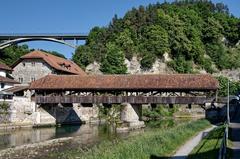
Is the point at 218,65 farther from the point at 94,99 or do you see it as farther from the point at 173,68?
the point at 94,99

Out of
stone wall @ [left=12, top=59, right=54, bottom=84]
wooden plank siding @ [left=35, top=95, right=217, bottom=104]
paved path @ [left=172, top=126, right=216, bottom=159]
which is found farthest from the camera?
stone wall @ [left=12, top=59, right=54, bottom=84]

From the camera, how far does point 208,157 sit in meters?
18.8

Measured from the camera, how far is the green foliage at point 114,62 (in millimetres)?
76500

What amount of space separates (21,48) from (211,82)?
5028 centimetres

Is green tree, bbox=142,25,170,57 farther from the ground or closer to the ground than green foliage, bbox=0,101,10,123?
farther from the ground

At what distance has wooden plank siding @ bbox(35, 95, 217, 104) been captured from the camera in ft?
160

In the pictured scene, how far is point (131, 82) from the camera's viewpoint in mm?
50188

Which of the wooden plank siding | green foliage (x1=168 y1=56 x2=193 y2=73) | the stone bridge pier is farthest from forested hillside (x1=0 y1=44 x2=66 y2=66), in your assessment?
the stone bridge pier

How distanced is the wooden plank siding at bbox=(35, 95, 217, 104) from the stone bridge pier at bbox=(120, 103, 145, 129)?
2.88 feet

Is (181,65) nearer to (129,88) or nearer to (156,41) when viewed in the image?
(156,41)

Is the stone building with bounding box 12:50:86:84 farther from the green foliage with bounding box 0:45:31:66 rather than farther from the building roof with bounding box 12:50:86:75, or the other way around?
the green foliage with bounding box 0:45:31:66

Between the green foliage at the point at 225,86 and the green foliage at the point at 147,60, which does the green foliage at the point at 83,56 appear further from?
the green foliage at the point at 225,86

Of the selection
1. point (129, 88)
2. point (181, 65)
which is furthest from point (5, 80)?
point (181, 65)

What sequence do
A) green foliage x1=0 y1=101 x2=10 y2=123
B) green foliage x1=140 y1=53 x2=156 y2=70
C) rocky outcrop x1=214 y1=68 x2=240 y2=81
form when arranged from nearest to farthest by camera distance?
green foliage x1=0 y1=101 x2=10 y2=123 < green foliage x1=140 y1=53 x2=156 y2=70 < rocky outcrop x1=214 y1=68 x2=240 y2=81
